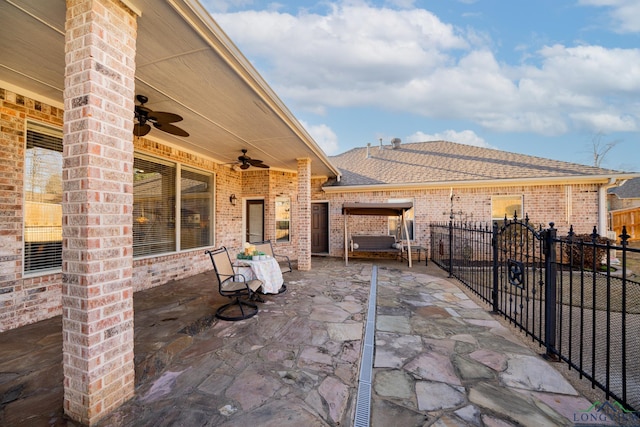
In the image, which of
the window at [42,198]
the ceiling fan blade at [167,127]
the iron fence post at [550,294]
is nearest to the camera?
the iron fence post at [550,294]

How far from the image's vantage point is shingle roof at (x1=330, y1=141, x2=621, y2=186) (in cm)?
866

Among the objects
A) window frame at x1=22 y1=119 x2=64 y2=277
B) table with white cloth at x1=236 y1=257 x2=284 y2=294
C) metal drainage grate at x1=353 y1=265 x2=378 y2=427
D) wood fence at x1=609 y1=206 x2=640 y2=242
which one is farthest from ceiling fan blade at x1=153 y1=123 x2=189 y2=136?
wood fence at x1=609 y1=206 x2=640 y2=242

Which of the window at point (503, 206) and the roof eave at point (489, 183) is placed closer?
the roof eave at point (489, 183)

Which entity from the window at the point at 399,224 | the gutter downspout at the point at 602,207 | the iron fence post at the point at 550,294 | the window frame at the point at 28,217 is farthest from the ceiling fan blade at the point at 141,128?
the gutter downspout at the point at 602,207

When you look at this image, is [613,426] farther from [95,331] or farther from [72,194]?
[72,194]

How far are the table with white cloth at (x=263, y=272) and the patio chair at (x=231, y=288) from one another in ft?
0.56

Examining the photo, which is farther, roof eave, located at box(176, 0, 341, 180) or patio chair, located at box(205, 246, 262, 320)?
patio chair, located at box(205, 246, 262, 320)

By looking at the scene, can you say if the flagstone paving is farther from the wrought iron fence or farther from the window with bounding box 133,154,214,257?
the window with bounding box 133,154,214,257

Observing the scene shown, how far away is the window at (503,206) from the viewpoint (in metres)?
8.75

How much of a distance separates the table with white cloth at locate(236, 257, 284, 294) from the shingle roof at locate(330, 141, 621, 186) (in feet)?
19.3

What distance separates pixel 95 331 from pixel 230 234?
22.1 feet

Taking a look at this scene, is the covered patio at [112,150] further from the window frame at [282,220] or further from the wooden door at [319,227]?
the wooden door at [319,227]

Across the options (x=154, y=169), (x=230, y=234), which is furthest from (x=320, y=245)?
(x=154, y=169)

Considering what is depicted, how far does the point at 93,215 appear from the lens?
69.0 inches
